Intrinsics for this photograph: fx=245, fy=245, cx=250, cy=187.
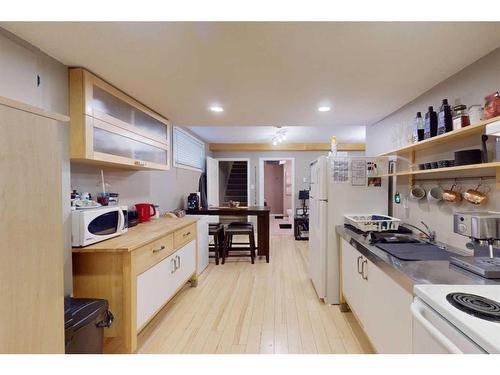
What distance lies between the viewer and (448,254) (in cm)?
156

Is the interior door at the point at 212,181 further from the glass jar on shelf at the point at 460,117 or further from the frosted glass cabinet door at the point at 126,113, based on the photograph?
the glass jar on shelf at the point at 460,117

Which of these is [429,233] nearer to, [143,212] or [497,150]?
[497,150]

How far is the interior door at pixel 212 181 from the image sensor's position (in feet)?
18.8

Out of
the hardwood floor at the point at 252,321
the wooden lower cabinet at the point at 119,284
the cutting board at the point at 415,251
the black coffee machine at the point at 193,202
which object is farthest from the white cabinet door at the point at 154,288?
the black coffee machine at the point at 193,202

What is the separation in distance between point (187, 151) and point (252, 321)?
10.7 ft

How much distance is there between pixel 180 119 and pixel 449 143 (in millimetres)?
2792

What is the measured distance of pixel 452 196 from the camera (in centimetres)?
179

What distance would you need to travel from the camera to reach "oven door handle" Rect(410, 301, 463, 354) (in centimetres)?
80

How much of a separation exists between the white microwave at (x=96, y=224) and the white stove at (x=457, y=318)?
1979 millimetres

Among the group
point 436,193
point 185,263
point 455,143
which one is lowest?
point 185,263

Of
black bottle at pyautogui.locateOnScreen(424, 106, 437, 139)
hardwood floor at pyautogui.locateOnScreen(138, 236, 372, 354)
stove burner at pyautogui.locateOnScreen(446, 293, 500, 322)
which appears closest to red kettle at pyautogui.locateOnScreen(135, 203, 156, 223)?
hardwood floor at pyautogui.locateOnScreen(138, 236, 372, 354)

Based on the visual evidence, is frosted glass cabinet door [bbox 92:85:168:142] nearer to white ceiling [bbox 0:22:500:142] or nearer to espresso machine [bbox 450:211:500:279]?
white ceiling [bbox 0:22:500:142]

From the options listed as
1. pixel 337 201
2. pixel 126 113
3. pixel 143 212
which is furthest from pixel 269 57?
pixel 143 212

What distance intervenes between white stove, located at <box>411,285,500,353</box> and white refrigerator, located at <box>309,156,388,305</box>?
59.9 inches
